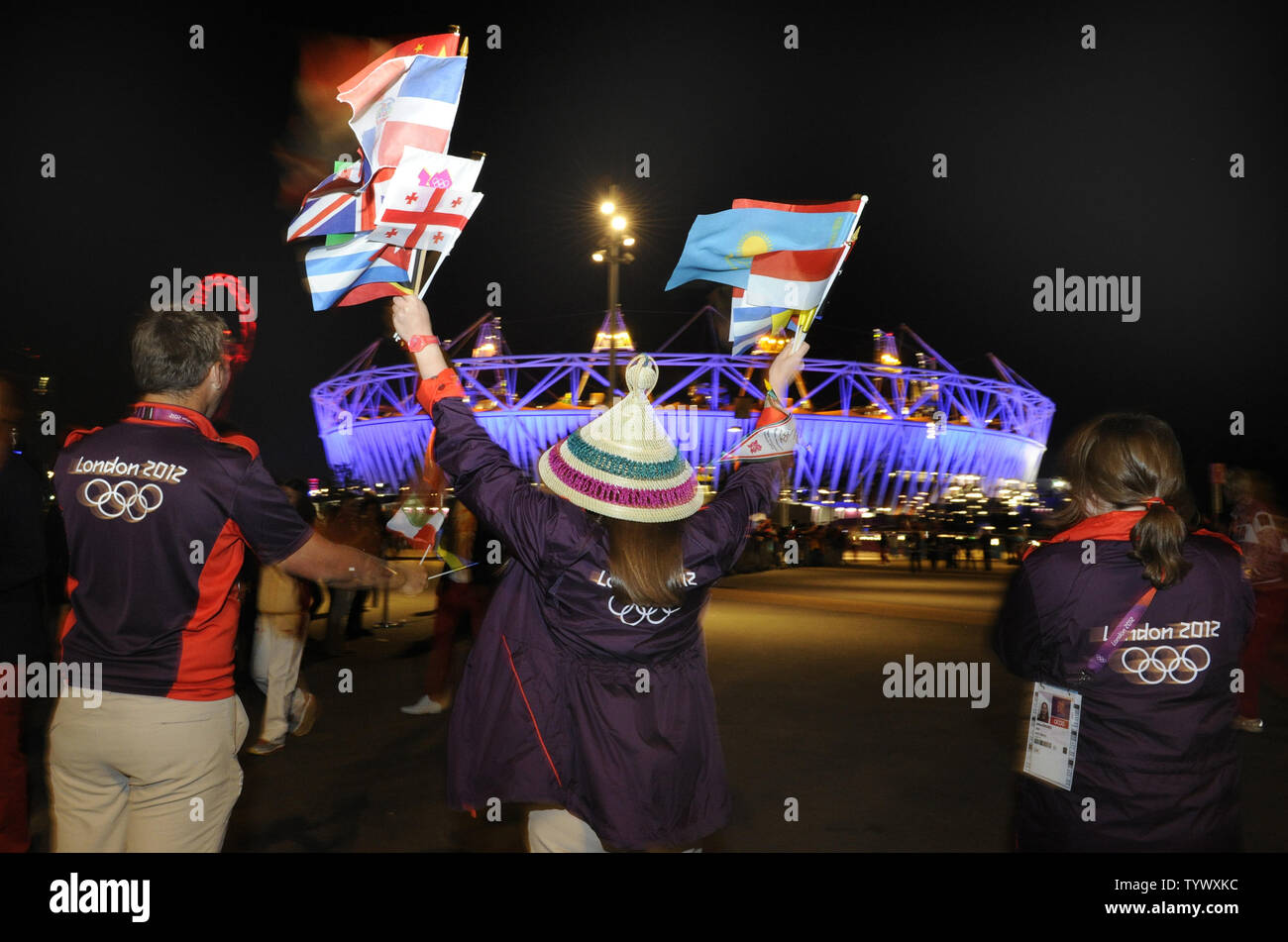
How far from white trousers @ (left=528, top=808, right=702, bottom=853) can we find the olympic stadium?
5645 cm

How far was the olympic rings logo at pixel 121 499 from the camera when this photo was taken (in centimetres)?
238

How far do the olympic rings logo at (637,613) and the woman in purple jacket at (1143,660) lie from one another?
0.96 metres

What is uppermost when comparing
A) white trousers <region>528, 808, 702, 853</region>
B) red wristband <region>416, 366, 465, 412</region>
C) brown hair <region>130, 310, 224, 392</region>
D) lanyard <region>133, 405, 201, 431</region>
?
brown hair <region>130, 310, 224, 392</region>

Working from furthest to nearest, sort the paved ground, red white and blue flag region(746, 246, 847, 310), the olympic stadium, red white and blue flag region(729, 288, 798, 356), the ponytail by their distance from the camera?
the olympic stadium
the paved ground
red white and blue flag region(729, 288, 798, 356)
red white and blue flag region(746, 246, 847, 310)
the ponytail

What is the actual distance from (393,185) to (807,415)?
233 ft

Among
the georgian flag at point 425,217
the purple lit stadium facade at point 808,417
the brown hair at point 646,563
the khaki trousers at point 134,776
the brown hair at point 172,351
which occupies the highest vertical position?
the georgian flag at point 425,217

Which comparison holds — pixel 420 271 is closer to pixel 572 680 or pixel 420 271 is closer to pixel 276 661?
pixel 572 680

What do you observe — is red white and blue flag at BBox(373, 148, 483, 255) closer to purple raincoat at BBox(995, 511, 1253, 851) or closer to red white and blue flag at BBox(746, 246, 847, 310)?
red white and blue flag at BBox(746, 246, 847, 310)

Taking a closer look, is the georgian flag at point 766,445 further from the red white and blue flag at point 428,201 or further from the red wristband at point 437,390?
the red white and blue flag at point 428,201

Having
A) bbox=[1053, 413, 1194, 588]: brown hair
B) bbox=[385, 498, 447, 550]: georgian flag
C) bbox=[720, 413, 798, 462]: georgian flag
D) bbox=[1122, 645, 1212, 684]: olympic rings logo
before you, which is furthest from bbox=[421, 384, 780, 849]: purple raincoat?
bbox=[385, 498, 447, 550]: georgian flag

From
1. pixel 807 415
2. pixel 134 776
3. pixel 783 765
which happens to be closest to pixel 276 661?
pixel 783 765

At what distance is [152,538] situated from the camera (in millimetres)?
2389

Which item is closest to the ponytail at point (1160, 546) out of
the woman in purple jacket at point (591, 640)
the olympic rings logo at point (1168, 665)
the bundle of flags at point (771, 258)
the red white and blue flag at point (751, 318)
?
the olympic rings logo at point (1168, 665)

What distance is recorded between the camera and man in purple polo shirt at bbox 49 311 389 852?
2381 mm
